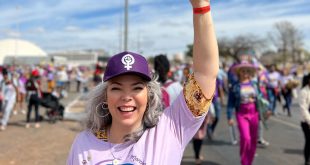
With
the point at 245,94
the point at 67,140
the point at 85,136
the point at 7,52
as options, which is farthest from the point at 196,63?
the point at 7,52

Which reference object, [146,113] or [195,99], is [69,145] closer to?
[146,113]

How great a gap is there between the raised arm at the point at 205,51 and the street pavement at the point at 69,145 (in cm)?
357

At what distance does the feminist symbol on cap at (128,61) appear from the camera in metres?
2.04

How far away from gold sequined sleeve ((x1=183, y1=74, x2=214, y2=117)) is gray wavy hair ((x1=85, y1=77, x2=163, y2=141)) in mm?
→ 272

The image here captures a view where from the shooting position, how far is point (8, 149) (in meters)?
7.82

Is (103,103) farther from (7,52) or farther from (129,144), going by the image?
(7,52)

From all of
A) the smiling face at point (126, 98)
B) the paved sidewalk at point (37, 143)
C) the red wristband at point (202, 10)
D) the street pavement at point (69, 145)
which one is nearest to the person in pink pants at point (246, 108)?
the street pavement at point (69, 145)

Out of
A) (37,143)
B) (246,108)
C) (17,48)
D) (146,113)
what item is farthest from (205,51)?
(17,48)

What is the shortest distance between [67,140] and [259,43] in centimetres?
6670

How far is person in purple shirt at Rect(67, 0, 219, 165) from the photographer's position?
1940 millimetres

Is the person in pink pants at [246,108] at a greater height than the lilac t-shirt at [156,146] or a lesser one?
lesser

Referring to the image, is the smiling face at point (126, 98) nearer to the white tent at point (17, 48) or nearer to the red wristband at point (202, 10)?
the red wristband at point (202, 10)

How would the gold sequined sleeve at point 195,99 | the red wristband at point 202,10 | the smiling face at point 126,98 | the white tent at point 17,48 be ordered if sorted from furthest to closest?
1. the white tent at point 17,48
2. the smiling face at point 126,98
3. the gold sequined sleeve at point 195,99
4. the red wristband at point 202,10

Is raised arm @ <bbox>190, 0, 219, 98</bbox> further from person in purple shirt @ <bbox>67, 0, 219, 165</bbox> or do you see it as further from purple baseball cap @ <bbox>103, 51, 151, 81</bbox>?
purple baseball cap @ <bbox>103, 51, 151, 81</bbox>
